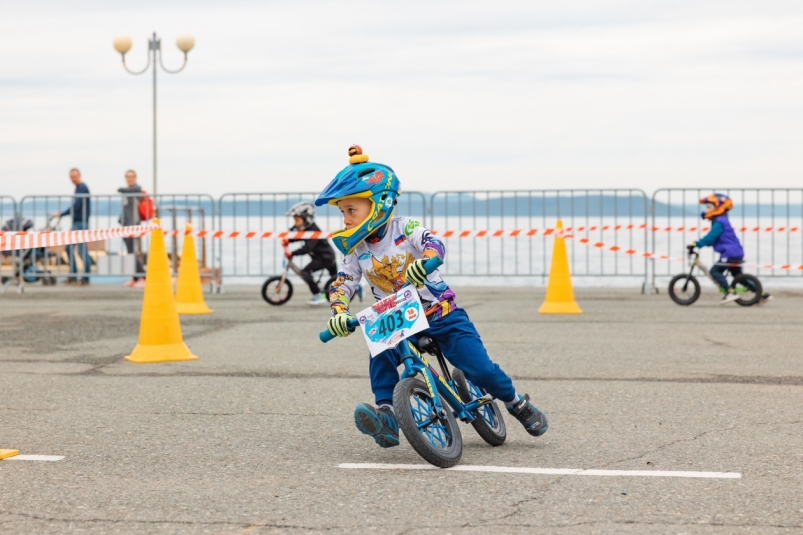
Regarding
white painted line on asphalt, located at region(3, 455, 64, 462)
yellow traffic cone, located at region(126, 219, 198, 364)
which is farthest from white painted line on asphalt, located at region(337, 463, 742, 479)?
yellow traffic cone, located at region(126, 219, 198, 364)

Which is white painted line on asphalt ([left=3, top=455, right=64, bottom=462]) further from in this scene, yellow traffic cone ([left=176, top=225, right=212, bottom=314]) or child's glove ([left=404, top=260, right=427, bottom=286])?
yellow traffic cone ([left=176, top=225, right=212, bottom=314])

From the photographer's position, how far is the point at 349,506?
447cm

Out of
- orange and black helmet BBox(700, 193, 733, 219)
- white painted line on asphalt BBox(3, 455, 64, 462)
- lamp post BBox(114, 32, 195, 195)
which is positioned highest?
lamp post BBox(114, 32, 195, 195)

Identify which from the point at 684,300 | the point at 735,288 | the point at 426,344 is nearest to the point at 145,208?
the point at 684,300

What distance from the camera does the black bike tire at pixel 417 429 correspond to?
501cm

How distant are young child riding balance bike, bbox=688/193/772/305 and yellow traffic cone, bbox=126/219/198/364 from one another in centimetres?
815

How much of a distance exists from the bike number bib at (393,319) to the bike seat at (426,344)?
7.4 inches

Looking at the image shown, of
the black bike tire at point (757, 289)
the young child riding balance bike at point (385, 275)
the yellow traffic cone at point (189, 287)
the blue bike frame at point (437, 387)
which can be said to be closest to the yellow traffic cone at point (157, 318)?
the young child riding balance bike at point (385, 275)

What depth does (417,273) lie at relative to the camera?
199 inches

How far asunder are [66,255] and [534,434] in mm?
16201

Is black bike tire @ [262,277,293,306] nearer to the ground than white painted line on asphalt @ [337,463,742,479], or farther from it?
farther from it

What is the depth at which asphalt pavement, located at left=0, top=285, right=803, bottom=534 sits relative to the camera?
Result: 433 centimetres

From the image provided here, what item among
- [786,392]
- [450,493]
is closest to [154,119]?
[786,392]

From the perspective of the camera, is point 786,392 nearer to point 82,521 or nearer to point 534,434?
point 534,434
